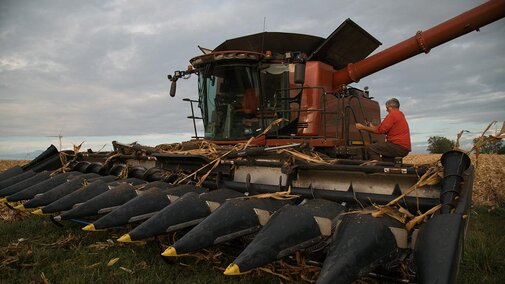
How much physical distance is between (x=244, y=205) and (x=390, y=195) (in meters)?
1.19

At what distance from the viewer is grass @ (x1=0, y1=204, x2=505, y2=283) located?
319 centimetres

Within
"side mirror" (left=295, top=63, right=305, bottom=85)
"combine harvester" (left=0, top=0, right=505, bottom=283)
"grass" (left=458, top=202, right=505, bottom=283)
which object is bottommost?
"grass" (left=458, top=202, right=505, bottom=283)

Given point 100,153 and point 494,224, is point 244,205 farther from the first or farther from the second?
point 494,224

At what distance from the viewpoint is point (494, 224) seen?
5711 millimetres

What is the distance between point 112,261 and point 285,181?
5.83ft

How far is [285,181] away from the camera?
11.9 ft

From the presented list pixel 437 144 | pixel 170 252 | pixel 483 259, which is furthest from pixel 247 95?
pixel 437 144

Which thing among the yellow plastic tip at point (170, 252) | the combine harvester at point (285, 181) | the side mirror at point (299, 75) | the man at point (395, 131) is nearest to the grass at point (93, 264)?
the combine harvester at point (285, 181)

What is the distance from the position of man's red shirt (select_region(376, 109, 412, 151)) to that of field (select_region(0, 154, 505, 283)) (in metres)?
1.56

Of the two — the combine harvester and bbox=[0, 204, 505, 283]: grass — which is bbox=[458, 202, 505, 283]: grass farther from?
the combine harvester

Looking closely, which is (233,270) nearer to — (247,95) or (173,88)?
(247,95)

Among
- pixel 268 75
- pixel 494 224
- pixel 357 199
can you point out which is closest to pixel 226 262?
pixel 357 199

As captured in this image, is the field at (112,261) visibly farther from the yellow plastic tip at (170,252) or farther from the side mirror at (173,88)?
the side mirror at (173,88)

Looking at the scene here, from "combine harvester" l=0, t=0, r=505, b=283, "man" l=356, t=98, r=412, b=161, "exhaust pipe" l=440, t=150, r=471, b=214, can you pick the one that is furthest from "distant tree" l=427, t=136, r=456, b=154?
"exhaust pipe" l=440, t=150, r=471, b=214
